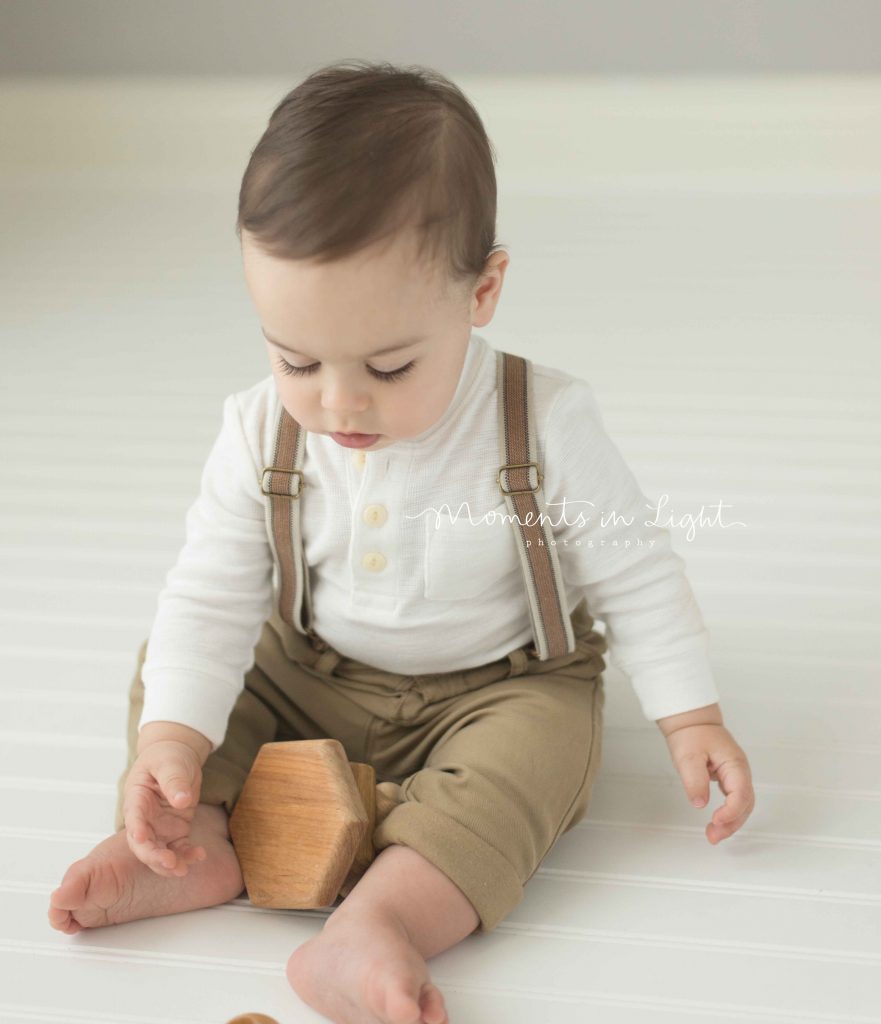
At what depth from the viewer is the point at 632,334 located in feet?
7.38

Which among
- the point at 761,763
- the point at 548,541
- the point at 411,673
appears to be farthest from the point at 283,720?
the point at 761,763

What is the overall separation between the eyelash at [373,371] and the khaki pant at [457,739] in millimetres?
306

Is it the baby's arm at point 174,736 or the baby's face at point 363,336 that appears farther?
the baby's arm at point 174,736

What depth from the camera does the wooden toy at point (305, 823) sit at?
1070 millimetres

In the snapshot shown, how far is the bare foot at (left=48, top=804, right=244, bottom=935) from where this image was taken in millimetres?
1050

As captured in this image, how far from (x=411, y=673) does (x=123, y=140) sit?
6.97 ft

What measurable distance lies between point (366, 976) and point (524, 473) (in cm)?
42

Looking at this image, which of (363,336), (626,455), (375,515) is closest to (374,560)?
(375,515)

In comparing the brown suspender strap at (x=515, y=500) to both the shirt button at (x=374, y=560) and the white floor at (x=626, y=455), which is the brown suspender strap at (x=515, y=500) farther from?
the white floor at (x=626, y=455)

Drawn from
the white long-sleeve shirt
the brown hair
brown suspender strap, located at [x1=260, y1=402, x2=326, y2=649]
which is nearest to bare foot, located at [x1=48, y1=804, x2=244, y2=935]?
the white long-sleeve shirt

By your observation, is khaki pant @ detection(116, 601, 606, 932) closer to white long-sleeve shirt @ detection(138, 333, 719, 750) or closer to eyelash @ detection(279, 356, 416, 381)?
white long-sleeve shirt @ detection(138, 333, 719, 750)

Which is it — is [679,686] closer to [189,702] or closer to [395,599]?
[395,599]

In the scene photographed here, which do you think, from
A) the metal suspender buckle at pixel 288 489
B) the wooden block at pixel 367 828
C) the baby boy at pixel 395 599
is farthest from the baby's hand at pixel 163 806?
the metal suspender buckle at pixel 288 489

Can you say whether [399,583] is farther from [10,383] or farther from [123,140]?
[123,140]
